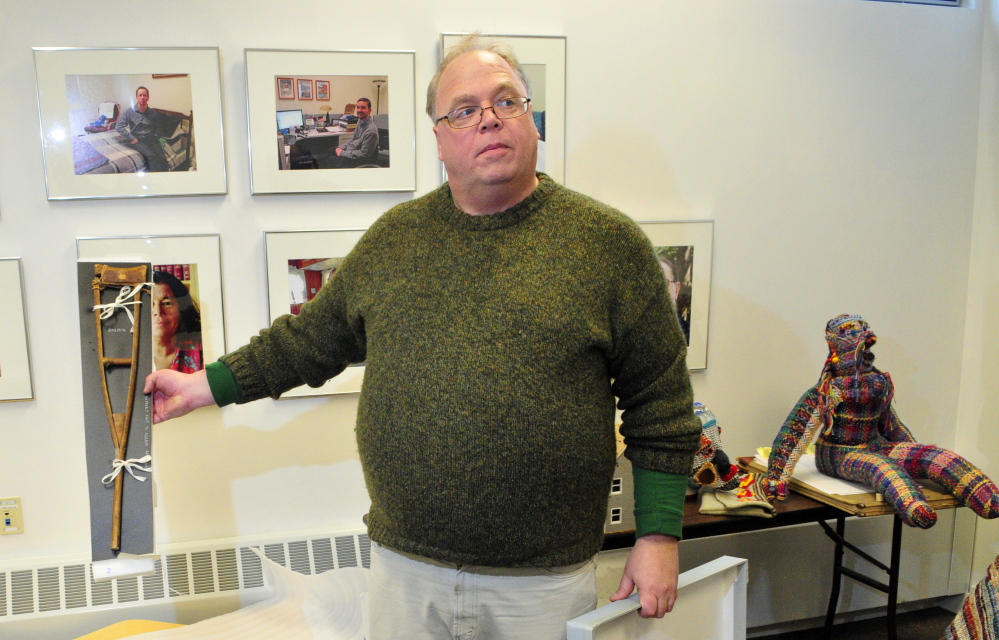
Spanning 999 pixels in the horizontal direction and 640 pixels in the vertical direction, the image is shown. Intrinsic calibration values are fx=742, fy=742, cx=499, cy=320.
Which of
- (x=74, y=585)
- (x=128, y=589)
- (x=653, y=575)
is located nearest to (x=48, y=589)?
Answer: (x=74, y=585)

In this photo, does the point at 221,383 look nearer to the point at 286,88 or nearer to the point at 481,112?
the point at 481,112

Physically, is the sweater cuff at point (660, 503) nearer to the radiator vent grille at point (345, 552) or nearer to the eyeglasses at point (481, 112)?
the eyeglasses at point (481, 112)

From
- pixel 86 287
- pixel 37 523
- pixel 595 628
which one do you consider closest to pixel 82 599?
pixel 37 523

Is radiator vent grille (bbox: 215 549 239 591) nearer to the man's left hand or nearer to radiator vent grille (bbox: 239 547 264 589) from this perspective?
radiator vent grille (bbox: 239 547 264 589)

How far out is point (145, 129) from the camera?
6.31 ft

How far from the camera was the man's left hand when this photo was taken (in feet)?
3.97

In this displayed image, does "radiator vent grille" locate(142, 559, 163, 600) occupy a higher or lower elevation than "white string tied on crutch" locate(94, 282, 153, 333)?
lower

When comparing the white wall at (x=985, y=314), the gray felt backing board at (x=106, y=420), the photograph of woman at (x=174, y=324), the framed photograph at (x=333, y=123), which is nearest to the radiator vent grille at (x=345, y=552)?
the photograph of woman at (x=174, y=324)

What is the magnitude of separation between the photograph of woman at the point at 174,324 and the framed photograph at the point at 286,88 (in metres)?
0.56

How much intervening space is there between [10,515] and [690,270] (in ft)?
6.71

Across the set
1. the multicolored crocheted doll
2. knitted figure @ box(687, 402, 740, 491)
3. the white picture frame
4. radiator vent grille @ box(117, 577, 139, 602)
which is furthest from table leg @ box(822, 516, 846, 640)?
radiator vent grille @ box(117, 577, 139, 602)

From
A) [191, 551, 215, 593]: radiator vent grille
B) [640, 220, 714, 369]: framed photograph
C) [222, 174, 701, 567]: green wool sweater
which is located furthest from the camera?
[640, 220, 714, 369]: framed photograph

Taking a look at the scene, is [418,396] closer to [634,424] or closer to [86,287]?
[634,424]

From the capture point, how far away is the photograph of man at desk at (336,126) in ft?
6.50
